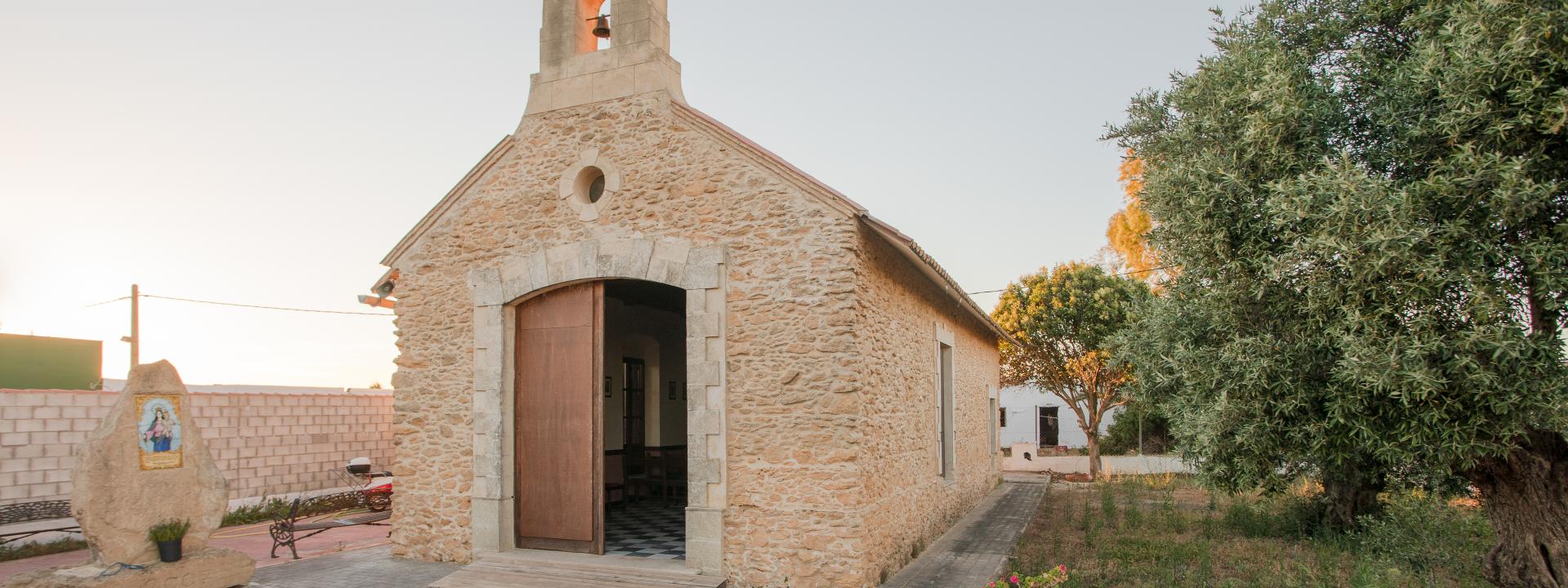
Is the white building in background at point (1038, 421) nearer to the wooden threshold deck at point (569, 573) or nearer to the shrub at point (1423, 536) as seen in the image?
the shrub at point (1423, 536)

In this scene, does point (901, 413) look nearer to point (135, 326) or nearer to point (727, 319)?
point (727, 319)

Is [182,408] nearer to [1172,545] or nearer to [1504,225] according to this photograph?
[1172,545]

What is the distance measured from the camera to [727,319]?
24.9 feet

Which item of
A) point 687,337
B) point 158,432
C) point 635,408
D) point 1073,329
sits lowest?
point 635,408

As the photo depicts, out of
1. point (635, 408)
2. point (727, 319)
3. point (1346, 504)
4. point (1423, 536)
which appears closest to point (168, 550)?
point (727, 319)

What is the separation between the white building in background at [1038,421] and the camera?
2914cm

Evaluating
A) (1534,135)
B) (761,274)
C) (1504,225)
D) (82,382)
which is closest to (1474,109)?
(1534,135)

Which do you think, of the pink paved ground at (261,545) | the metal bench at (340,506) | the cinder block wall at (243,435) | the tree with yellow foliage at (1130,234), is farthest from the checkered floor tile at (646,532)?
the tree with yellow foliage at (1130,234)

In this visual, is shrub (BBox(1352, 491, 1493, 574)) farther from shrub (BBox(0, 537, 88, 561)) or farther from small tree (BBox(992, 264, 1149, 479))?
shrub (BBox(0, 537, 88, 561))

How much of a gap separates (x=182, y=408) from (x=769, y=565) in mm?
5490

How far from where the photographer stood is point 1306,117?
716 cm

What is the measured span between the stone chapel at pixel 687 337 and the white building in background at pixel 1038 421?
807 inches

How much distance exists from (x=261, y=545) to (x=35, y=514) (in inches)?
95.7

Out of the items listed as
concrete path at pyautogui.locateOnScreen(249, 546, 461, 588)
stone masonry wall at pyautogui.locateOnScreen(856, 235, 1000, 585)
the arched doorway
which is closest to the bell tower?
the arched doorway
